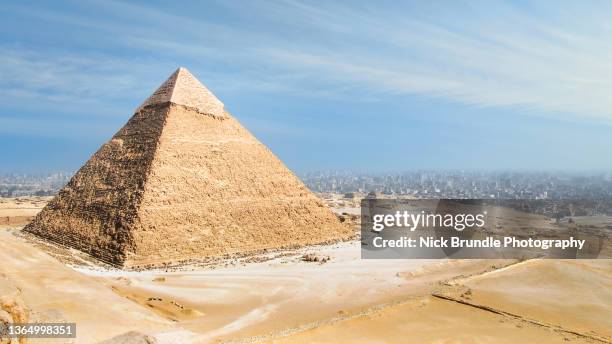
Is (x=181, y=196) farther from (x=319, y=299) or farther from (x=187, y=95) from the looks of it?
(x=319, y=299)

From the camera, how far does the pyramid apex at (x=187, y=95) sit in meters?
29.4

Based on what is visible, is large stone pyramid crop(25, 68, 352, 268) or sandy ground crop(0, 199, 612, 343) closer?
sandy ground crop(0, 199, 612, 343)

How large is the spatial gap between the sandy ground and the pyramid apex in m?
10.5

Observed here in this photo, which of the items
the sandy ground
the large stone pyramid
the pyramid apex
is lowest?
the sandy ground

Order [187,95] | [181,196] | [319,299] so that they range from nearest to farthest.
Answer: [319,299] → [181,196] → [187,95]

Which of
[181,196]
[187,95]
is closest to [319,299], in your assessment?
[181,196]

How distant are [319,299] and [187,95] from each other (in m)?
17.2

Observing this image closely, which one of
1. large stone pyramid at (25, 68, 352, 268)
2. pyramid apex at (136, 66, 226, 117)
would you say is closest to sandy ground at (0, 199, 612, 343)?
large stone pyramid at (25, 68, 352, 268)

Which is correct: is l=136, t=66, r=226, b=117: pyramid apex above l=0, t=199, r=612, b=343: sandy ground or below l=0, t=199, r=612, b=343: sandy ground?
above

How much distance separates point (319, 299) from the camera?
1825 centimetres

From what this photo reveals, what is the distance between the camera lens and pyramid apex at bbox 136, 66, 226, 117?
2938 centimetres

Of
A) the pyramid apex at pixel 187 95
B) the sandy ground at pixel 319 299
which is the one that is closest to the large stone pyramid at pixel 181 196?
the pyramid apex at pixel 187 95

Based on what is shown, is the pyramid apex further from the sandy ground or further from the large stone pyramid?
the sandy ground

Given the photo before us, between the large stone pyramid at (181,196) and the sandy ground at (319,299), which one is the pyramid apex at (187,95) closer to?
the large stone pyramid at (181,196)
